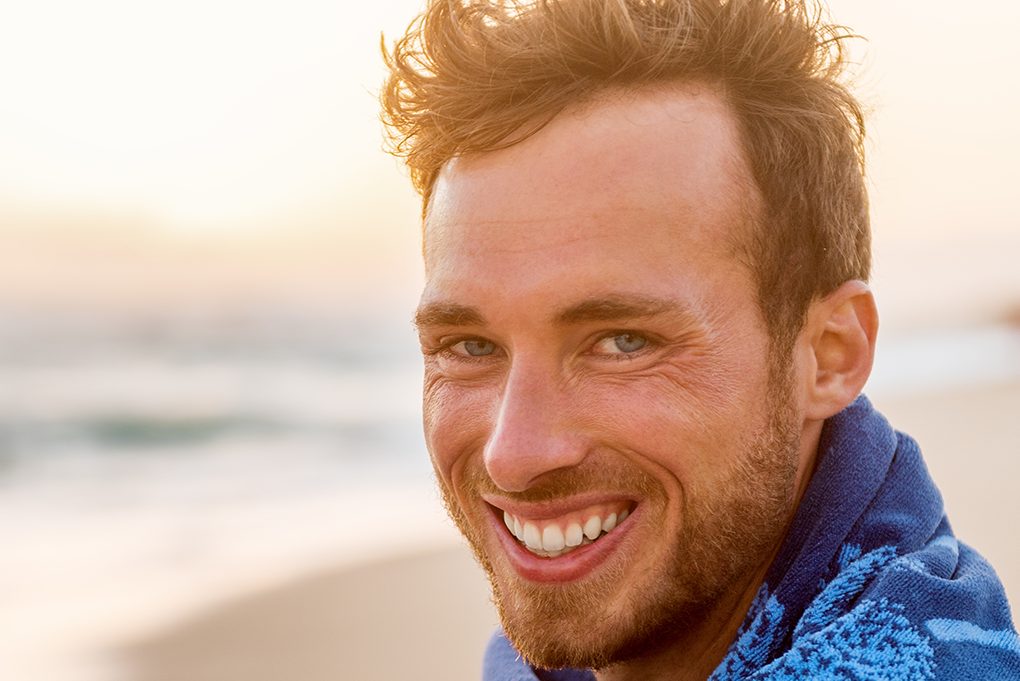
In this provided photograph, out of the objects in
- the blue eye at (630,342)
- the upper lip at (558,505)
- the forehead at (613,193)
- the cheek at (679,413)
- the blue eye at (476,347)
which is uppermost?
the forehead at (613,193)

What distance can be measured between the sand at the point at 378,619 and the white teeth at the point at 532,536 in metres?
4.08

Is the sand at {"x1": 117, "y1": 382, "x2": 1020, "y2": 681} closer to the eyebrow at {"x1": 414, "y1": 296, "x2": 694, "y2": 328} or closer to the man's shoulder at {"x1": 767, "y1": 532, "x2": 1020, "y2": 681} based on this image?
the man's shoulder at {"x1": 767, "y1": 532, "x2": 1020, "y2": 681}

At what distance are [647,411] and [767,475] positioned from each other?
26cm

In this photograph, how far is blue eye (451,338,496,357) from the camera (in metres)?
2.28

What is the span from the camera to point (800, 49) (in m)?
2.42

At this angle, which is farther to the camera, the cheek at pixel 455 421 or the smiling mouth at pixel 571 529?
the cheek at pixel 455 421

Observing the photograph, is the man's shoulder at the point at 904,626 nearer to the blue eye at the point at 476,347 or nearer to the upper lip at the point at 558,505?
the upper lip at the point at 558,505

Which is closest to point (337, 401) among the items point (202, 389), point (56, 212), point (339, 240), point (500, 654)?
point (202, 389)

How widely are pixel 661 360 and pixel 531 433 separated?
0.93 ft

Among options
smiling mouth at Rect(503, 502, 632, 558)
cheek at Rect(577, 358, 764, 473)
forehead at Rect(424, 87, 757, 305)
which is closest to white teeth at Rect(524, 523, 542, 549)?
smiling mouth at Rect(503, 502, 632, 558)

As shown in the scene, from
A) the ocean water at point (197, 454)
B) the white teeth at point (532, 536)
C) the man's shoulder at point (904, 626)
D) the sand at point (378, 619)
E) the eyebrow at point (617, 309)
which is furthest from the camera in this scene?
the ocean water at point (197, 454)

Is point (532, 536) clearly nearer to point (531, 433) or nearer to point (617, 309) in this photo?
point (531, 433)

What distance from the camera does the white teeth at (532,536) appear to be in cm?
219

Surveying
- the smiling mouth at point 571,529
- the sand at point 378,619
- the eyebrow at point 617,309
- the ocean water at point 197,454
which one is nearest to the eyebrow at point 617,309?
the eyebrow at point 617,309
